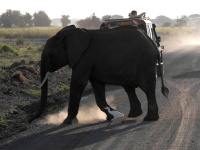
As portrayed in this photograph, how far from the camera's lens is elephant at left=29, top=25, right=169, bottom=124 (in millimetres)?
10570

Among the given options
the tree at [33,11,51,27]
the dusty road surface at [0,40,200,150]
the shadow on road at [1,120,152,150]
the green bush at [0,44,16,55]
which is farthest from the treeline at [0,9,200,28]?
the shadow on road at [1,120,152,150]

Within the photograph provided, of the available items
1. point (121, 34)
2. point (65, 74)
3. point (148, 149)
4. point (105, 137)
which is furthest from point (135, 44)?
point (65, 74)

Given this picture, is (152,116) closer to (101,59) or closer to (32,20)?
(101,59)

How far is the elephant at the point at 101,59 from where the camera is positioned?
10570 millimetres

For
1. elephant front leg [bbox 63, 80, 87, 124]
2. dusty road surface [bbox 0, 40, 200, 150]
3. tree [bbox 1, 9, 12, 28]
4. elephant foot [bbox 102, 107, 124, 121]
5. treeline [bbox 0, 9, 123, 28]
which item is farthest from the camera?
tree [bbox 1, 9, 12, 28]

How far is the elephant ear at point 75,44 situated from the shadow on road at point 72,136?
Answer: 1.50 m

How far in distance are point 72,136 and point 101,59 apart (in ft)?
7.46

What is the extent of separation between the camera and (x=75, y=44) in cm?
1054

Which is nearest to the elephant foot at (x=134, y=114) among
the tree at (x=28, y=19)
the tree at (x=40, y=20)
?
the tree at (x=28, y=19)

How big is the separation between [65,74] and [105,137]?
1232 centimetres

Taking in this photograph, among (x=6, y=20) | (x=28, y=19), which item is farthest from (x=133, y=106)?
(x=28, y=19)

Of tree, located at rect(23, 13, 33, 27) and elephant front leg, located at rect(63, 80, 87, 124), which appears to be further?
tree, located at rect(23, 13, 33, 27)

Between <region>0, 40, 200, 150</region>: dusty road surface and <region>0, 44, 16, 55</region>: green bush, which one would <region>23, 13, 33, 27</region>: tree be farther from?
<region>0, 40, 200, 150</region>: dusty road surface

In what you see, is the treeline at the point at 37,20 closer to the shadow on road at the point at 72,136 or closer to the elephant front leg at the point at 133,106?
the elephant front leg at the point at 133,106
